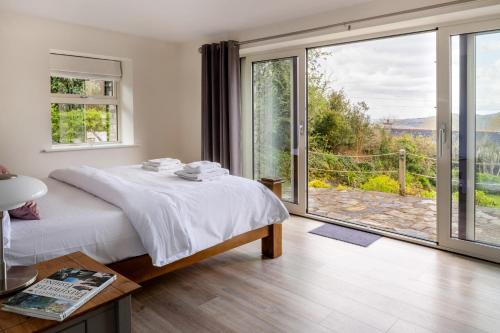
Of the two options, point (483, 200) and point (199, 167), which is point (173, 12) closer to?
point (199, 167)

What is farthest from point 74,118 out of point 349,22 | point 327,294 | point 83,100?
point 327,294

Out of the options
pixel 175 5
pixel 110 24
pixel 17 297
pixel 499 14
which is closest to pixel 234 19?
pixel 175 5

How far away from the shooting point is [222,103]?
14.1 feet

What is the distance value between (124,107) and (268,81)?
1836mm

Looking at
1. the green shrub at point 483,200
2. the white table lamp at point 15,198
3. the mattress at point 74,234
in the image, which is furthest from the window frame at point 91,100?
the green shrub at point 483,200

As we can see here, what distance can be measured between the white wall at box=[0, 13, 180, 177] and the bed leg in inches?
94.9

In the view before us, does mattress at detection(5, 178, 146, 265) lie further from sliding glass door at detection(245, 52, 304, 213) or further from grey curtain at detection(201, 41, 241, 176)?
sliding glass door at detection(245, 52, 304, 213)

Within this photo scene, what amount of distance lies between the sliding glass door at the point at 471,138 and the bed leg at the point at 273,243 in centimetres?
140

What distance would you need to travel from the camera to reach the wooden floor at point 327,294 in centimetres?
203

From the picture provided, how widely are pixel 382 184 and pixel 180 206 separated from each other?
329cm

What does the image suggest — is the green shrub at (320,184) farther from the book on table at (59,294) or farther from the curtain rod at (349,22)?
the book on table at (59,294)

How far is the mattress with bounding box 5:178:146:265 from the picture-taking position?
5.79 feet

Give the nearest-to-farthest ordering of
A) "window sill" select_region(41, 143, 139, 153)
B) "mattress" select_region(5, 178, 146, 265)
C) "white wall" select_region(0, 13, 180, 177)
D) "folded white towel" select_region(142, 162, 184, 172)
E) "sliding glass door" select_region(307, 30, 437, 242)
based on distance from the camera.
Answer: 1. "mattress" select_region(5, 178, 146, 265)
2. "folded white towel" select_region(142, 162, 184, 172)
3. "white wall" select_region(0, 13, 180, 177)
4. "window sill" select_region(41, 143, 139, 153)
5. "sliding glass door" select_region(307, 30, 437, 242)

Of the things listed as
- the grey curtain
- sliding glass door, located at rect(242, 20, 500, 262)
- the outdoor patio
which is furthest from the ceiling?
the outdoor patio
